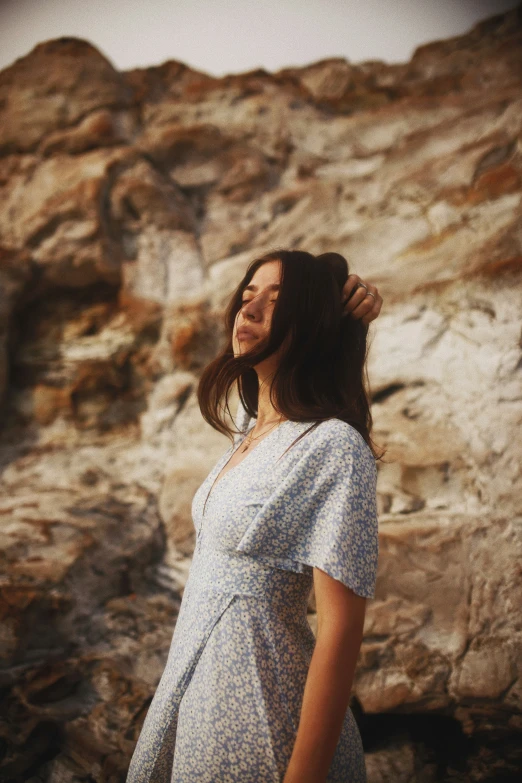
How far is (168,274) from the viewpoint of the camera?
3822 mm

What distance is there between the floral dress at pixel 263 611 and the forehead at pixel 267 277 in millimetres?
473

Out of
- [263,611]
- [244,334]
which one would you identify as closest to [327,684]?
[263,611]

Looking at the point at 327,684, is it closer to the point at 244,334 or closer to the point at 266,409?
the point at 266,409

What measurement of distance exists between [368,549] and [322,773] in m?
0.45

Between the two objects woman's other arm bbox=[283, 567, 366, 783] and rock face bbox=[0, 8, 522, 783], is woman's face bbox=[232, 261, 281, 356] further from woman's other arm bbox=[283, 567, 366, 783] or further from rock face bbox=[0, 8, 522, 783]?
rock face bbox=[0, 8, 522, 783]

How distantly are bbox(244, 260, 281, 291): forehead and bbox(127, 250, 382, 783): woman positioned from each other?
31mm

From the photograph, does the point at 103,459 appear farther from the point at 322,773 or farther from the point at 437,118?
the point at 437,118

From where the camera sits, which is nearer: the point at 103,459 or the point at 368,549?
the point at 368,549

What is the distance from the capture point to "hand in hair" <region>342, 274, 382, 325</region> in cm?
134

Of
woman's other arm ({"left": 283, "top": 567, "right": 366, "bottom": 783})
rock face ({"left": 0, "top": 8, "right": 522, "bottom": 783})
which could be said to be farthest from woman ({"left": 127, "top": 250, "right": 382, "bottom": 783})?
rock face ({"left": 0, "top": 8, "right": 522, "bottom": 783})

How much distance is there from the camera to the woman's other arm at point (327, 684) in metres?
0.91

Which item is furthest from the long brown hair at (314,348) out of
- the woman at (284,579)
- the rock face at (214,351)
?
the rock face at (214,351)

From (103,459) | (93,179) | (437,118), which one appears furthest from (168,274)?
(437,118)

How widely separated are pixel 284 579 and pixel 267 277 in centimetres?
88
